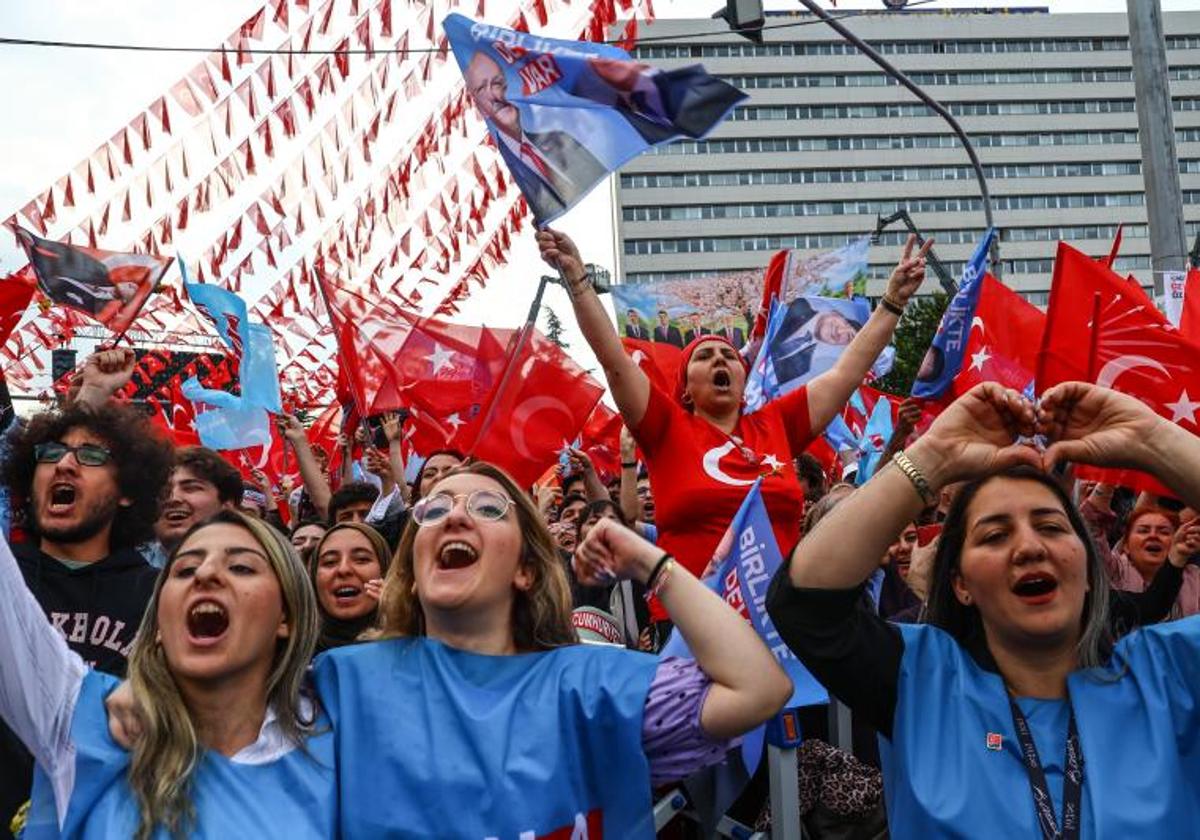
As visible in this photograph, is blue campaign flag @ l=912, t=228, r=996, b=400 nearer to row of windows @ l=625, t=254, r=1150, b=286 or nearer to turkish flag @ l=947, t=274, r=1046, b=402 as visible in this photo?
turkish flag @ l=947, t=274, r=1046, b=402

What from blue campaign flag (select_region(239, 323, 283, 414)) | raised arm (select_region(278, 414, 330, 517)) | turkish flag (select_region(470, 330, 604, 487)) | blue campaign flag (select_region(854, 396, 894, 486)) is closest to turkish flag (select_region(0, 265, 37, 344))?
raised arm (select_region(278, 414, 330, 517))

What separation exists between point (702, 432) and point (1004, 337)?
3.16m

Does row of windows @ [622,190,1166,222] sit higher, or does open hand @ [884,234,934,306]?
row of windows @ [622,190,1166,222]

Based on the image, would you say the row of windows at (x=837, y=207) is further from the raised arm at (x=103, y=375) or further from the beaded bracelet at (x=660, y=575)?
the beaded bracelet at (x=660, y=575)

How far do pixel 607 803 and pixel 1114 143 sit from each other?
103048 mm

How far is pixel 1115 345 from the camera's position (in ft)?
18.1

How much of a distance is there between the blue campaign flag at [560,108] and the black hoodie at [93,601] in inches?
86.8

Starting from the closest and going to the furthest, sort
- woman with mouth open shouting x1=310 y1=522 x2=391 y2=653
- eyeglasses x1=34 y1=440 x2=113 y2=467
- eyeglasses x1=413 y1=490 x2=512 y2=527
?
1. eyeglasses x1=413 y1=490 x2=512 y2=527
2. eyeglasses x1=34 y1=440 x2=113 y2=467
3. woman with mouth open shouting x1=310 y1=522 x2=391 y2=653

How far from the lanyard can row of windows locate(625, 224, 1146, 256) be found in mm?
90473

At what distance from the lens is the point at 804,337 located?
8141mm

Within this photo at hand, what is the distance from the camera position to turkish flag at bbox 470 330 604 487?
6.83 m

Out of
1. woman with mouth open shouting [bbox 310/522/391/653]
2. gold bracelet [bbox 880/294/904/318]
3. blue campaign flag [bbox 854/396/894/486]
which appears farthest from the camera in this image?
blue campaign flag [bbox 854/396/894/486]

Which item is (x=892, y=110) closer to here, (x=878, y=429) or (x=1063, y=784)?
(x=878, y=429)

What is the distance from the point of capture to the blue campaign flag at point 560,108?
4.93 meters
